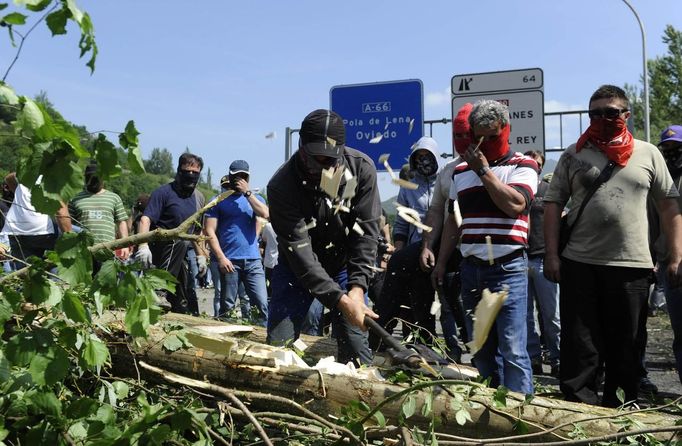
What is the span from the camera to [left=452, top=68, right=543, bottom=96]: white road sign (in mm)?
12164

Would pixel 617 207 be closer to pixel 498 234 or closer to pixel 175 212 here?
pixel 498 234

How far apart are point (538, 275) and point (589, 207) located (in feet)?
8.44

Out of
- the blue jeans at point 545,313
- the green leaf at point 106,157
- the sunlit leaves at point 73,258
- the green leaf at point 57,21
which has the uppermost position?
the green leaf at point 57,21

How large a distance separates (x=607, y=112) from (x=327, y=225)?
1869 millimetres

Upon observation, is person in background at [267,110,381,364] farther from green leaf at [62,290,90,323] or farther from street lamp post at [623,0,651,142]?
street lamp post at [623,0,651,142]

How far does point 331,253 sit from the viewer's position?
189 inches

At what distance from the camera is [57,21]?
7.59 feet

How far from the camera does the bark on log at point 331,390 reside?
321 cm

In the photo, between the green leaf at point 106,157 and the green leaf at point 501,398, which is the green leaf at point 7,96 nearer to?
the green leaf at point 106,157

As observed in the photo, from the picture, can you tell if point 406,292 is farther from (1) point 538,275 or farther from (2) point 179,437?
(2) point 179,437

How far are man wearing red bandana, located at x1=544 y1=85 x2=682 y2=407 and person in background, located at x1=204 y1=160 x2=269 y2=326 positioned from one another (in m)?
4.44

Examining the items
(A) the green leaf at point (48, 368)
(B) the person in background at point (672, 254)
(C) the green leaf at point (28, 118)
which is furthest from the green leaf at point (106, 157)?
(B) the person in background at point (672, 254)

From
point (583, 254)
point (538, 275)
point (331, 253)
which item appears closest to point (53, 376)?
point (331, 253)

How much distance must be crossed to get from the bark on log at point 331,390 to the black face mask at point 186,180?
4.38 meters
